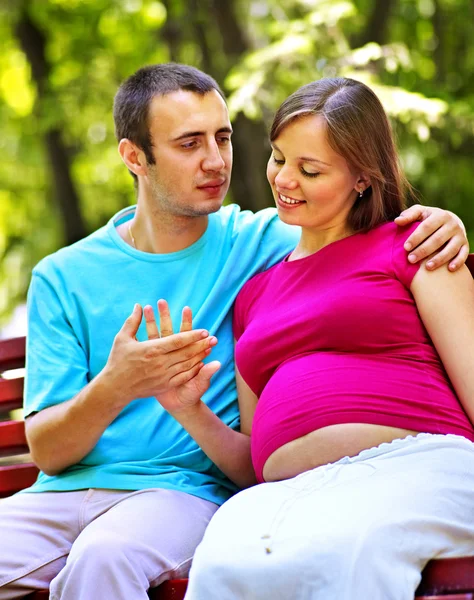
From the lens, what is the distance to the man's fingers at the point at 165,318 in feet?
8.79

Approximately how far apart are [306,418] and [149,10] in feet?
32.0

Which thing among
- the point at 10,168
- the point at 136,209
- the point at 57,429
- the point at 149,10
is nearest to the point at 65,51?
the point at 149,10

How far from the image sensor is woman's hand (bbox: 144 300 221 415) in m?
2.69

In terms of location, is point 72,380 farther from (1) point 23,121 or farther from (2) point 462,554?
(1) point 23,121

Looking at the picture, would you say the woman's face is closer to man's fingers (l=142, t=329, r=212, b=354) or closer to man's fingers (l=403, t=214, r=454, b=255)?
man's fingers (l=403, t=214, r=454, b=255)

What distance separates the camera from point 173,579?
2635 millimetres

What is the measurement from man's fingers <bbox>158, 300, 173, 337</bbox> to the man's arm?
0.17 ft

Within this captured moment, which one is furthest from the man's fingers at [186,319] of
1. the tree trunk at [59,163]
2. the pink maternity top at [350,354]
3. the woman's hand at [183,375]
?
the tree trunk at [59,163]

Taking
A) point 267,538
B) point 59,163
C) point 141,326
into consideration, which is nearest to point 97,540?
point 267,538

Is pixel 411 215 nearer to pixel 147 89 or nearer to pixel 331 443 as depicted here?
pixel 331 443

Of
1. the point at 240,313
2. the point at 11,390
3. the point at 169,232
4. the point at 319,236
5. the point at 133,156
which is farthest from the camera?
the point at 11,390

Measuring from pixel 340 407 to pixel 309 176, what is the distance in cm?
70

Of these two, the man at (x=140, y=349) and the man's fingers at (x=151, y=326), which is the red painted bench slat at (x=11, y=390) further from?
the man's fingers at (x=151, y=326)

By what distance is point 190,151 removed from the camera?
10.6 feet
